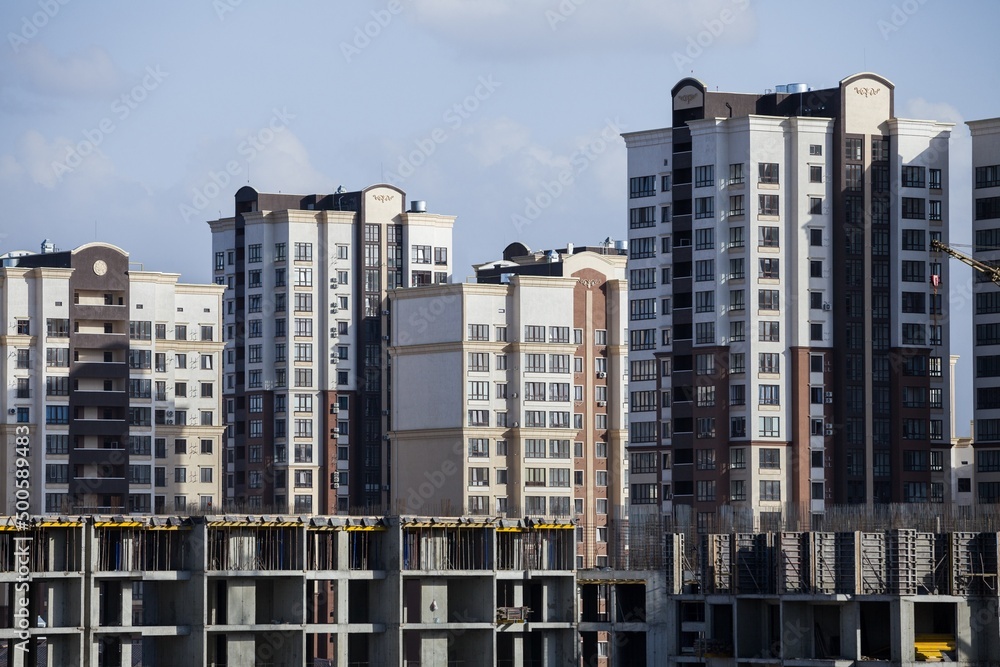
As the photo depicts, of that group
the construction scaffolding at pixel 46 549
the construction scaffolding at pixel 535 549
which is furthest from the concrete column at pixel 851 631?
the construction scaffolding at pixel 46 549

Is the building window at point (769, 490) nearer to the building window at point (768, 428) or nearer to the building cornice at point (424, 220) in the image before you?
the building window at point (768, 428)

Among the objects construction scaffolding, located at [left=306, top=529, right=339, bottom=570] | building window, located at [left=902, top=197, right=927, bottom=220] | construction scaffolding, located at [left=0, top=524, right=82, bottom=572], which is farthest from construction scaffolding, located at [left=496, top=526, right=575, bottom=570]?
building window, located at [left=902, top=197, right=927, bottom=220]

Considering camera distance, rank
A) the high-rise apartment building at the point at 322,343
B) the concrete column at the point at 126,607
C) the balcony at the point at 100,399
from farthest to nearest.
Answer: the high-rise apartment building at the point at 322,343 → the balcony at the point at 100,399 → the concrete column at the point at 126,607

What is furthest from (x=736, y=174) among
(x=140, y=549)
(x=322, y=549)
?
(x=140, y=549)

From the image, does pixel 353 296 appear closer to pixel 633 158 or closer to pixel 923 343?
pixel 633 158

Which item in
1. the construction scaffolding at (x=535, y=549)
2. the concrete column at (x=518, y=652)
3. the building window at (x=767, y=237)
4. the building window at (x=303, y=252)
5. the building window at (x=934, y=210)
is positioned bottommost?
the concrete column at (x=518, y=652)

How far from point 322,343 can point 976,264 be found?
68.2 meters

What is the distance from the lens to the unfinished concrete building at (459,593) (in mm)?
82188

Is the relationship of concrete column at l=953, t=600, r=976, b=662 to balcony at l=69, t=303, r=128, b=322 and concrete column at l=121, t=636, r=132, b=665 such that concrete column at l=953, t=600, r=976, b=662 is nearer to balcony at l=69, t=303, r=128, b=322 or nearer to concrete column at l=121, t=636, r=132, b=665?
concrete column at l=121, t=636, r=132, b=665

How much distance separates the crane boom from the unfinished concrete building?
3311 centimetres

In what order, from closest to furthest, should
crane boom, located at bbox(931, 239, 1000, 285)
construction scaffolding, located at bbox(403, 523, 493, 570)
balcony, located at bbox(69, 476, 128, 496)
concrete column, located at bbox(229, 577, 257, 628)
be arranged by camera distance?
concrete column, located at bbox(229, 577, 257, 628)
construction scaffolding, located at bbox(403, 523, 493, 570)
crane boom, located at bbox(931, 239, 1000, 285)
balcony, located at bbox(69, 476, 128, 496)

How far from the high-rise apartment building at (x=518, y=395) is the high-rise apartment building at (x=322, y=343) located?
15.1 meters

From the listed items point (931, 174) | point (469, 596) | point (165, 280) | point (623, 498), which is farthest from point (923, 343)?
point (165, 280)

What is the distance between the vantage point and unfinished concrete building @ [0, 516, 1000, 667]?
3236 inches
